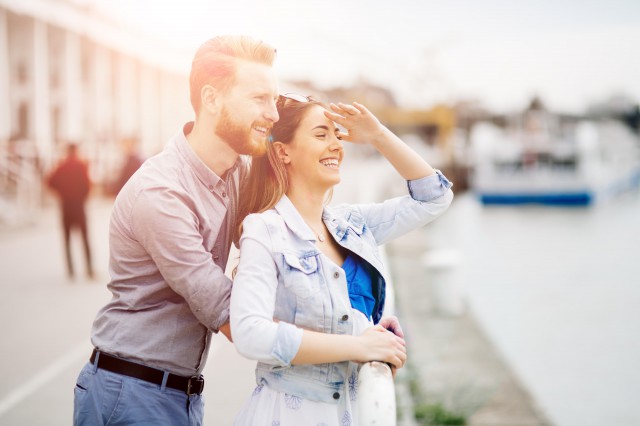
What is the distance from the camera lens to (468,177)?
6300 cm

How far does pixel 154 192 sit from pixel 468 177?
2455 inches

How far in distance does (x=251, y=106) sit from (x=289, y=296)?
0.58m

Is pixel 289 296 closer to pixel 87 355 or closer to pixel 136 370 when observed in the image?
pixel 136 370

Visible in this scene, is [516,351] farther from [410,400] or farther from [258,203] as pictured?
[258,203]

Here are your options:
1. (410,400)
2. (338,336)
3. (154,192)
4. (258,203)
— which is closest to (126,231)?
(154,192)

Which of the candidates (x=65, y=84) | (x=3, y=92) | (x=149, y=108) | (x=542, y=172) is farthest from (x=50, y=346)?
(x=542, y=172)

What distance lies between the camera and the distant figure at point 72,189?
10.8 meters

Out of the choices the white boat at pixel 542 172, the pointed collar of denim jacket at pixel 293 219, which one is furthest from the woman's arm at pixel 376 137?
the white boat at pixel 542 172

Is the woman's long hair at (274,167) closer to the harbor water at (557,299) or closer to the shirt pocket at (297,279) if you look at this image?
the shirt pocket at (297,279)

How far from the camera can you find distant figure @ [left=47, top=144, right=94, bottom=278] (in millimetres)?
10820

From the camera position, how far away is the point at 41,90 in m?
22.5

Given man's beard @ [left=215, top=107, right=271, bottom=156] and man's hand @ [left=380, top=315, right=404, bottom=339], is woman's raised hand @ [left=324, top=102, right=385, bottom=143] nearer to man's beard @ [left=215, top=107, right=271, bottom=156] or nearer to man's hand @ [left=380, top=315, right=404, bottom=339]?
man's beard @ [left=215, top=107, right=271, bottom=156]

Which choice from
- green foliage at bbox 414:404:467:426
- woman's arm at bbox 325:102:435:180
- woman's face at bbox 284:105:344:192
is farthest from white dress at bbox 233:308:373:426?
green foliage at bbox 414:404:467:426

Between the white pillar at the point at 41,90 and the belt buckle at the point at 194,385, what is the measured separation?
805 inches
